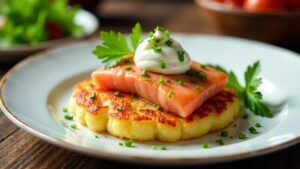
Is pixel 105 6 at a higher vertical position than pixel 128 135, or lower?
lower

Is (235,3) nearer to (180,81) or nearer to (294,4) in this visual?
(294,4)

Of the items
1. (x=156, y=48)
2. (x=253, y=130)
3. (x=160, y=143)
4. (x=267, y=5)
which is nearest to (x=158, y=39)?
(x=156, y=48)

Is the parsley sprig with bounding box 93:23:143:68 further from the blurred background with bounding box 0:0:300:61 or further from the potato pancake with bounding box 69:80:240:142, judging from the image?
the blurred background with bounding box 0:0:300:61

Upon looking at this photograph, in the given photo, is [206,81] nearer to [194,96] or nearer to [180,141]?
[194,96]

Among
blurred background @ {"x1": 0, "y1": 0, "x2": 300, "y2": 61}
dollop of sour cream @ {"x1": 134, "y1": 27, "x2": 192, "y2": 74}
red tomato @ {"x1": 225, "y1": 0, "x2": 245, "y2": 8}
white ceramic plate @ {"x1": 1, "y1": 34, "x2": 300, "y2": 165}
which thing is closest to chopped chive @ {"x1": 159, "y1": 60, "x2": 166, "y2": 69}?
dollop of sour cream @ {"x1": 134, "y1": 27, "x2": 192, "y2": 74}

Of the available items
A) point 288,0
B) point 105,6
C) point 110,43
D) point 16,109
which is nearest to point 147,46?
point 110,43

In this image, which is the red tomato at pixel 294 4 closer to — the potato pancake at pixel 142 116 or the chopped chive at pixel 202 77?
the potato pancake at pixel 142 116
